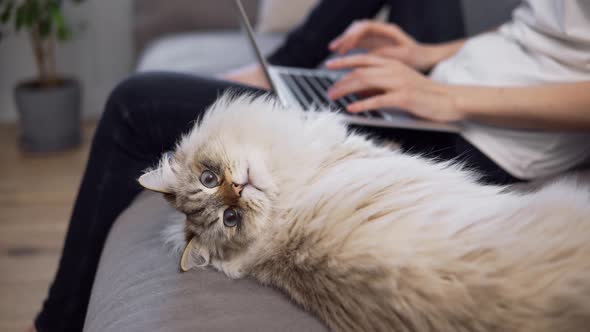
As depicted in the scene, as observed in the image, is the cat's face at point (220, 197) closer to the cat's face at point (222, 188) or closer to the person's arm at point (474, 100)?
the cat's face at point (222, 188)

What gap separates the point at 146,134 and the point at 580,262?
752 millimetres

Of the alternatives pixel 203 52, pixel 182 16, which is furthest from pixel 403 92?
pixel 182 16

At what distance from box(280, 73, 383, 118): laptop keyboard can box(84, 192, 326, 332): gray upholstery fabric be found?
0.38 m

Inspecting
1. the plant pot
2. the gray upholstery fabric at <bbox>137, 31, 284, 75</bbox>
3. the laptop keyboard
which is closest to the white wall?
the plant pot

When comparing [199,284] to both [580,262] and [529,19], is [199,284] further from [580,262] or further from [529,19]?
[529,19]

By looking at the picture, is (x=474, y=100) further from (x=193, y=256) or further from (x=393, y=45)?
(x=193, y=256)

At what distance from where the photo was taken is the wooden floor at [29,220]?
4.73 ft

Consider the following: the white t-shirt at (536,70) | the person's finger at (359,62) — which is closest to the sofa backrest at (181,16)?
the person's finger at (359,62)

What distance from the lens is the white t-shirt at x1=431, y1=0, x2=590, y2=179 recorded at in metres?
0.87

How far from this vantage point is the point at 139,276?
0.75 metres

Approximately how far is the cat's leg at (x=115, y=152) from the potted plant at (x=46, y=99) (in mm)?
1543

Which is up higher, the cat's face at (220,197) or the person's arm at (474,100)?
the person's arm at (474,100)

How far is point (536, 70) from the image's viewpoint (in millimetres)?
926

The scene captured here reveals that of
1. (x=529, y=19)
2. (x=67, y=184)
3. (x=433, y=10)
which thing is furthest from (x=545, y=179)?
(x=67, y=184)
